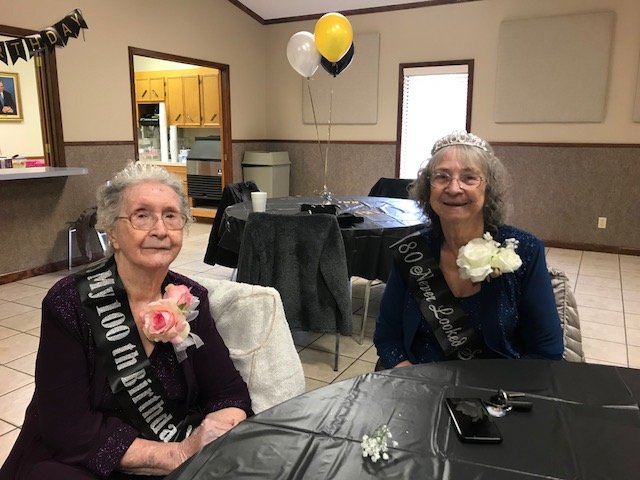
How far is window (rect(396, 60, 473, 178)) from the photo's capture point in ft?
19.3

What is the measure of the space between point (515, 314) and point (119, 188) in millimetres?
1157

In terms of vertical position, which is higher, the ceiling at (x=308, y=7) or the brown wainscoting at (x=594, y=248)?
the ceiling at (x=308, y=7)

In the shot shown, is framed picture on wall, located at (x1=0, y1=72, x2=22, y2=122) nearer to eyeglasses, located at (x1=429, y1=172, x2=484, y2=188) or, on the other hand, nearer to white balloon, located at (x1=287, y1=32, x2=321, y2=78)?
white balloon, located at (x1=287, y1=32, x2=321, y2=78)

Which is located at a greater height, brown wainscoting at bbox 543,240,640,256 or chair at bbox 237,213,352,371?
chair at bbox 237,213,352,371

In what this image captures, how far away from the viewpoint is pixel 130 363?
1.19 metres

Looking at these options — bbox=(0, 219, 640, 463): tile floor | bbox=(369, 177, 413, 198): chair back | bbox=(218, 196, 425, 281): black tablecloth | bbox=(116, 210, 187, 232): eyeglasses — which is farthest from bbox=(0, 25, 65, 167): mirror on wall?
bbox=(116, 210, 187, 232): eyeglasses

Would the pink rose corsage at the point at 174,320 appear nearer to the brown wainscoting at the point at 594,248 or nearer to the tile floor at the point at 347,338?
the tile floor at the point at 347,338

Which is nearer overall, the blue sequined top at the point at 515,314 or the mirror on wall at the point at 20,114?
the blue sequined top at the point at 515,314

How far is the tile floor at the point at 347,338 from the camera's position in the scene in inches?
102

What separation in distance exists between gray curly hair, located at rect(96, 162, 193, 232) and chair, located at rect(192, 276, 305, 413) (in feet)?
0.95

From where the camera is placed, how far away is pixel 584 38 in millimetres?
5152

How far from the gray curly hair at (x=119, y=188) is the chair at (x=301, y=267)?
129 cm

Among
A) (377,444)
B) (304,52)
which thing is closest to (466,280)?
(377,444)

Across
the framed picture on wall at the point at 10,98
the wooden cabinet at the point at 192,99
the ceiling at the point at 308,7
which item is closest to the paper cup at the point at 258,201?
the ceiling at the point at 308,7
